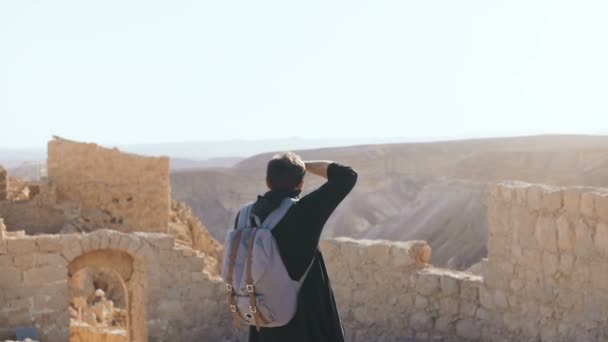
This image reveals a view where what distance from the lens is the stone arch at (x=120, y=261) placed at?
28.8ft

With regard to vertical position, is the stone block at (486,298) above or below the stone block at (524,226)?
below

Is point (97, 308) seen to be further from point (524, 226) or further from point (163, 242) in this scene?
point (524, 226)

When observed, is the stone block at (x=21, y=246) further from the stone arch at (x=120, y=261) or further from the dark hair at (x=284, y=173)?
the dark hair at (x=284, y=173)

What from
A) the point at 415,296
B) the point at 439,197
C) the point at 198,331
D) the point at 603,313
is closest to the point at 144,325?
the point at 198,331

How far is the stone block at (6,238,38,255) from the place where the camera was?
8.47 meters

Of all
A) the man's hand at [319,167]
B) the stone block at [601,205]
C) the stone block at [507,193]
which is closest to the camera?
the man's hand at [319,167]

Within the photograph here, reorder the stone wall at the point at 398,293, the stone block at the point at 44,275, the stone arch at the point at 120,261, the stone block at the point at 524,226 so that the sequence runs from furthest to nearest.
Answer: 1. the stone arch at the point at 120,261
2. the stone block at the point at 44,275
3. the stone wall at the point at 398,293
4. the stone block at the point at 524,226

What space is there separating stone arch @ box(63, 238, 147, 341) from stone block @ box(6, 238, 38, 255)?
0.36m

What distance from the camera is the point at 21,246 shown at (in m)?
8.52

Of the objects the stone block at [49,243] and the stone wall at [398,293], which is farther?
the stone block at [49,243]

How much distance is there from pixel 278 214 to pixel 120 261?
6101 millimetres

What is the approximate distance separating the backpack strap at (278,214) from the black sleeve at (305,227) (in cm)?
4

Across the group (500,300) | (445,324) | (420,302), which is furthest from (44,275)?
(500,300)

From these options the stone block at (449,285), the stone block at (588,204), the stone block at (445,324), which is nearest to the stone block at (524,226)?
the stone block at (588,204)
